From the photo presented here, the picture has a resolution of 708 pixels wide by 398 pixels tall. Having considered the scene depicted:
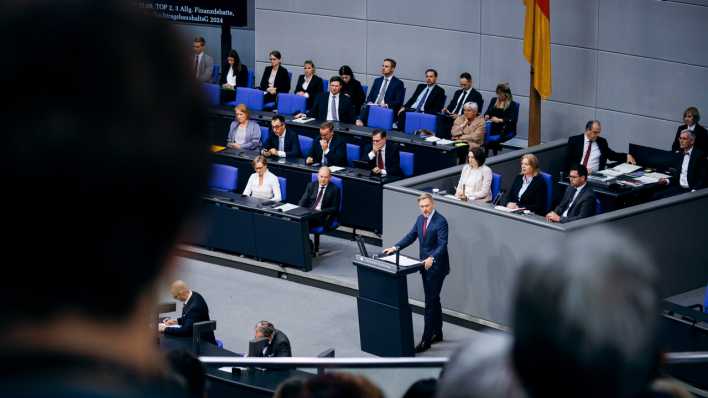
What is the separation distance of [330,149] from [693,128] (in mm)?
4504

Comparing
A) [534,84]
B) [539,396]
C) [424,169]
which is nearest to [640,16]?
[534,84]

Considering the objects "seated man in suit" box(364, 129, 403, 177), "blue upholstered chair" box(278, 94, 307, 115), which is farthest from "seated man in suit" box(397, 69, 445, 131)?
"seated man in suit" box(364, 129, 403, 177)

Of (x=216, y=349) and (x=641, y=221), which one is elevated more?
(x=641, y=221)

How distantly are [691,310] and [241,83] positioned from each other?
10254 millimetres

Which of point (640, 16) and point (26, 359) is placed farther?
point (640, 16)

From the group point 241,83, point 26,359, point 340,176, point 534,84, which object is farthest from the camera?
point 241,83

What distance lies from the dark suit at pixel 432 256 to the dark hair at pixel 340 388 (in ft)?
28.0

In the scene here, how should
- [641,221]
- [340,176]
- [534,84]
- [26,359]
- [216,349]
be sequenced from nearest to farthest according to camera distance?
1. [26,359]
2. [216,349]
3. [641,221]
4. [340,176]
5. [534,84]

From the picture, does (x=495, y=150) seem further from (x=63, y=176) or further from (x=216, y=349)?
(x=63, y=176)

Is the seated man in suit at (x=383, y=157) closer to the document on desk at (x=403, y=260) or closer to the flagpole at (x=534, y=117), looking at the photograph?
the document on desk at (x=403, y=260)

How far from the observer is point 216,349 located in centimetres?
888

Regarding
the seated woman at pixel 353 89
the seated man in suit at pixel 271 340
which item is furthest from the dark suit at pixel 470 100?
the seated man in suit at pixel 271 340

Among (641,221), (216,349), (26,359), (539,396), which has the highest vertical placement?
(26,359)

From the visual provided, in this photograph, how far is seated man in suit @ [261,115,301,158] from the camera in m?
13.9
